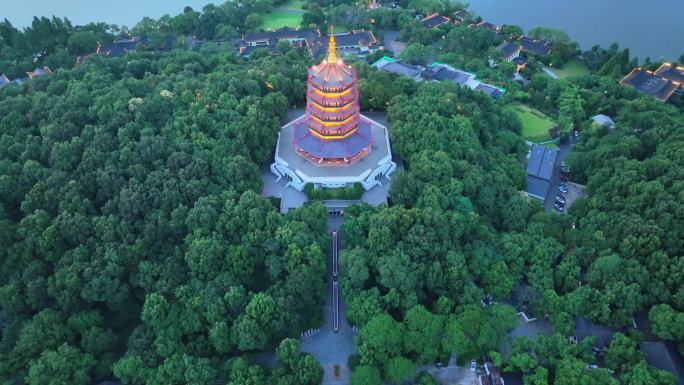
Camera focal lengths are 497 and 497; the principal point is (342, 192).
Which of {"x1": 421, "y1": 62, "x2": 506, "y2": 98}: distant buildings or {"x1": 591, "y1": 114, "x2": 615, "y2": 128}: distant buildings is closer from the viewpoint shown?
{"x1": 591, "y1": 114, "x2": 615, "y2": 128}: distant buildings

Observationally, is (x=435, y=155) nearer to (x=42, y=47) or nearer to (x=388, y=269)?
(x=388, y=269)

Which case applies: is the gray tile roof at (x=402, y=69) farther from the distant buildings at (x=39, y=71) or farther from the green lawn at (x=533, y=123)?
the distant buildings at (x=39, y=71)

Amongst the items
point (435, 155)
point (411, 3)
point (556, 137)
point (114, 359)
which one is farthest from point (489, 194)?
point (411, 3)

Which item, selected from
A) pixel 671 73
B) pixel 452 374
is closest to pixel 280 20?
pixel 671 73

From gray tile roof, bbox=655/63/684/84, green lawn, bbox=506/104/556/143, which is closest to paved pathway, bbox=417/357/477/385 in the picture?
green lawn, bbox=506/104/556/143

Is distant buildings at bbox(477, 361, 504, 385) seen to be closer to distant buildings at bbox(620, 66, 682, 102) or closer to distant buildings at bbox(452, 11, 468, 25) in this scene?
distant buildings at bbox(620, 66, 682, 102)

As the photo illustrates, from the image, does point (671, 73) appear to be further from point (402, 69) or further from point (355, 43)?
point (355, 43)
